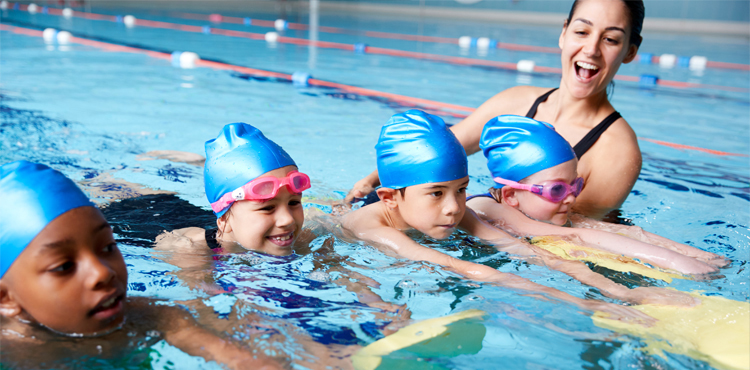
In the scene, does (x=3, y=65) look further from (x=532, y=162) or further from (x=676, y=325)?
(x=676, y=325)

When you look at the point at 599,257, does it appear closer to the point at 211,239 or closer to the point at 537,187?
the point at 537,187

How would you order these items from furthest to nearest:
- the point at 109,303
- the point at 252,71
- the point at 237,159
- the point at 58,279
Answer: the point at 252,71 < the point at 237,159 < the point at 109,303 < the point at 58,279

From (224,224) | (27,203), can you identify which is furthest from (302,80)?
(27,203)

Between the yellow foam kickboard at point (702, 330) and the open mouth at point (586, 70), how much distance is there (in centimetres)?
153

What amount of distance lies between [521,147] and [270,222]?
1.37m

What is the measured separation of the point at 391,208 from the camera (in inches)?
119

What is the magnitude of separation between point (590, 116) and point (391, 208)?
55.7 inches

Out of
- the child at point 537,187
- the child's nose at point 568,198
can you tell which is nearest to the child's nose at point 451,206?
the child at point 537,187

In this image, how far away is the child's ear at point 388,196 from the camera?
298 cm

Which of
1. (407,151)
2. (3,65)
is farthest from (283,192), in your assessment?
(3,65)

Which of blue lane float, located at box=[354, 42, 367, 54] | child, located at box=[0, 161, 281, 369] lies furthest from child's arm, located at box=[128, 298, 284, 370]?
blue lane float, located at box=[354, 42, 367, 54]

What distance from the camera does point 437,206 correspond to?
277cm

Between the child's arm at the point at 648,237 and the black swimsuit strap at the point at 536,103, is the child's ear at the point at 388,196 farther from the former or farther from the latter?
the black swimsuit strap at the point at 536,103

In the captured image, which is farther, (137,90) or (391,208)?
(137,90)
